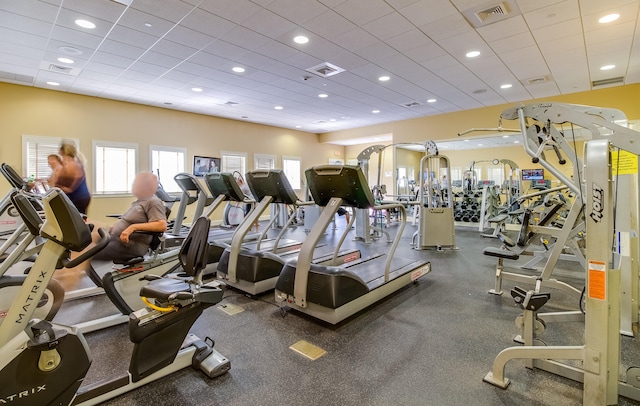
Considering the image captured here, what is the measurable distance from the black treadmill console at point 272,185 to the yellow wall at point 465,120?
268 inches

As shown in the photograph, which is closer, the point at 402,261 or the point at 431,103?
the point at 402,261

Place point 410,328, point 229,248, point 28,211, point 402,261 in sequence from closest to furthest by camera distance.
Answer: point 28,211
point 410,328
point 229,248
point 402,261

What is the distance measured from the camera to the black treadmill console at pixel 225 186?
397cm

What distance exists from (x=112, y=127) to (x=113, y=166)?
925 millimetres

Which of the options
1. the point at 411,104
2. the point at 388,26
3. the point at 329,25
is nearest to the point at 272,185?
the point at 329,25

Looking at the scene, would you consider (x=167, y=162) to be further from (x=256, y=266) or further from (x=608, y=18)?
(x=608, y=18)

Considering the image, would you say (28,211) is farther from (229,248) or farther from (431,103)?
(431,103)

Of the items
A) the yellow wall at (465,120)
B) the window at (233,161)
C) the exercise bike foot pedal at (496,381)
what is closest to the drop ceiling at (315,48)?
the yellow wall at (465,120)

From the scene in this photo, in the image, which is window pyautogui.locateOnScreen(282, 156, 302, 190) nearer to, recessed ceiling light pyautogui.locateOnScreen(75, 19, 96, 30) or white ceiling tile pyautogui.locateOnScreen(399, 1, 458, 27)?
recessed ceiling light pyautogui.locateOnScreen(75, 19, 96, 30)

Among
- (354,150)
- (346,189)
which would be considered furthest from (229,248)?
(354,150)

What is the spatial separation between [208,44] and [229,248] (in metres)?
2.99

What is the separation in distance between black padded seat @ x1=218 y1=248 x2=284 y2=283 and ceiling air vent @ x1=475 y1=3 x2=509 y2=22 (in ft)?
12.6

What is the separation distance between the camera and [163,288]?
1909 mm

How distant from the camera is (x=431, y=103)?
7836 millimetres
